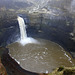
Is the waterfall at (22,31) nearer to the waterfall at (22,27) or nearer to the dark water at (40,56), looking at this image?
the waterfall at (22,27)

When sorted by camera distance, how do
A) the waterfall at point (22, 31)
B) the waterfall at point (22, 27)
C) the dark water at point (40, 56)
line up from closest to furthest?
the dark water at point (40, 56), the waterfall at point (22, 31), the waterfall at point (22, 27)

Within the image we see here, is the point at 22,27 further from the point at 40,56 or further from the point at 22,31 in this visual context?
the point at 40,56

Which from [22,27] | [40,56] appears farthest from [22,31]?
[40,56]

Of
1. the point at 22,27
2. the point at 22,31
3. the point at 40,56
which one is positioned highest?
the point at 22,27

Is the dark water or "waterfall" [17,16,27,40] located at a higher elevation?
"waterfall" [17,16,27,40]

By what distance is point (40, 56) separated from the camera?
16.4 m

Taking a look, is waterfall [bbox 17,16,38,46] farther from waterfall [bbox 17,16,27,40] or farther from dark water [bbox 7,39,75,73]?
dark water [bbox 7,39,75,73]

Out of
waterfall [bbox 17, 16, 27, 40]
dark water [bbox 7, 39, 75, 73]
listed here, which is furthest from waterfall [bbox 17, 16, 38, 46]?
dark water [bbox 7, 39, 75, 73]

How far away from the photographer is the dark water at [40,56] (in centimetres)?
1400

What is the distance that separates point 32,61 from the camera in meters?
15.0

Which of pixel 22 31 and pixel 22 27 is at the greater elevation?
pixel 22 27

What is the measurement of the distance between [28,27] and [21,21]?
2180mm

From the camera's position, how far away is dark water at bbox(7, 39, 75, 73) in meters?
14.0

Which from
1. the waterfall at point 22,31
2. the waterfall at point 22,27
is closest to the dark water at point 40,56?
the waterfall at point 22,31
